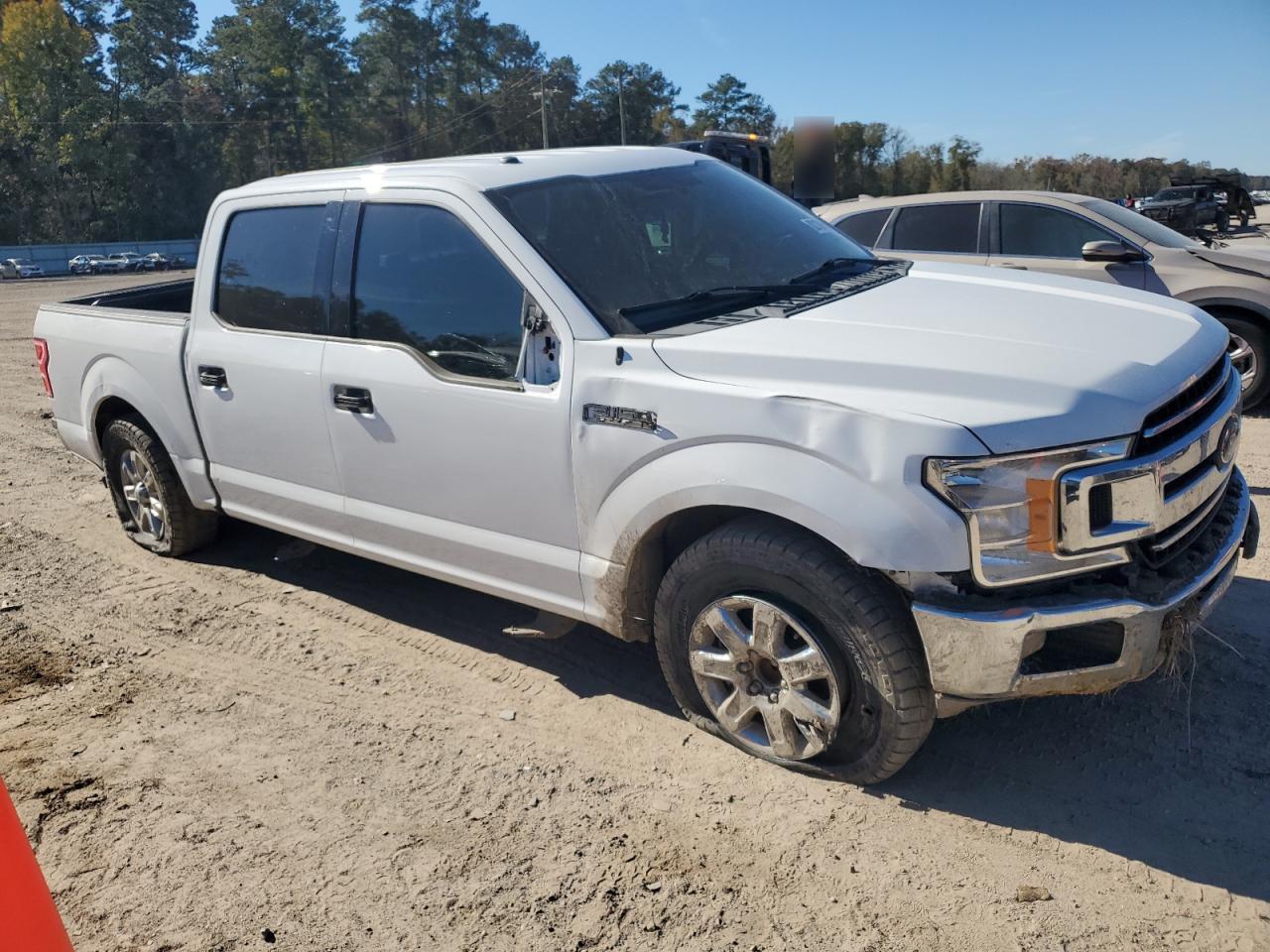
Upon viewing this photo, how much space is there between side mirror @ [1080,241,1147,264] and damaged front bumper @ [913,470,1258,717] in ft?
16.5

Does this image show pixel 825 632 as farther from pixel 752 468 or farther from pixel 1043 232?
pixel 1043 232

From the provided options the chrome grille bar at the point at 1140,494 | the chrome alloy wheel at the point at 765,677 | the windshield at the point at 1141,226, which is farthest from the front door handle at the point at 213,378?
the windshield at the point at 1141,226

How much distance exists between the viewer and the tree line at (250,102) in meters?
77.1

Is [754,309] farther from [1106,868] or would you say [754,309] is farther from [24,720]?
[24,720]

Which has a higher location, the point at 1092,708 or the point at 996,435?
the point at 996,435

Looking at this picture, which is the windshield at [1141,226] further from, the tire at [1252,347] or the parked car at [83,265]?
the parked car at [83,265]

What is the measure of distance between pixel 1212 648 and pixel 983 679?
1675mm

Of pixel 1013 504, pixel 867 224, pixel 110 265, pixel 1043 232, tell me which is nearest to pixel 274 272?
pixel 1013 504

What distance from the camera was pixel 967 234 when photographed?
8031 millimetres

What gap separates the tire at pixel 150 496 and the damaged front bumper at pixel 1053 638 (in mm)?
4225

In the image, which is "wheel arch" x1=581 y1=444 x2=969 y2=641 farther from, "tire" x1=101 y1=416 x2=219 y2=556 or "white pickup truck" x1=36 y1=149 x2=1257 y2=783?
"tire" x1=101 y1=416 x2=219 y2=556

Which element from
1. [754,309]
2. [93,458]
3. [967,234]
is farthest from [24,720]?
[967,234]

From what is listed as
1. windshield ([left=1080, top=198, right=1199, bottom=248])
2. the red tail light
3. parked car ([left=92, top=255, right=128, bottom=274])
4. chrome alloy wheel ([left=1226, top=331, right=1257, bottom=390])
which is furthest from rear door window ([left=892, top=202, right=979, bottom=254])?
parked car ([left=92, top=255, right=128, bottom=274])

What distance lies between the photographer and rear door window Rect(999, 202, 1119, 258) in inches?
304
